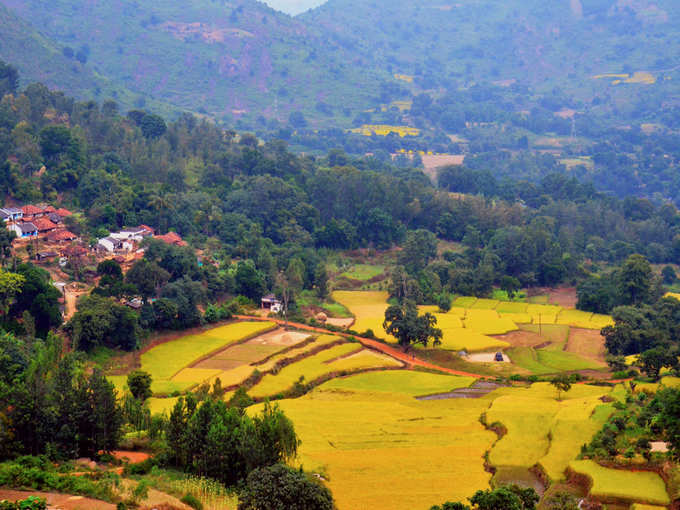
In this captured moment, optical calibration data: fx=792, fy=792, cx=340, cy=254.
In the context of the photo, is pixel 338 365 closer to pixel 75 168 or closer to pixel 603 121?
pixel 75 168

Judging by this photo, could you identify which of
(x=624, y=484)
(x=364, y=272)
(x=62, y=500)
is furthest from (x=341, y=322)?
(x=62, y=500)

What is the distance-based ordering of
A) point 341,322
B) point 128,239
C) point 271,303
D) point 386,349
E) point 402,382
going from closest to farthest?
point 402,382 < point 386,349 < point 341,322 < point 271,303 < point 128,239

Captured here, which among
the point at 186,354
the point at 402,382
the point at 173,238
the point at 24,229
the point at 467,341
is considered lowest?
the point at 402,382

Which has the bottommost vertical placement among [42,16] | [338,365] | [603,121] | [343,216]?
[338,365]

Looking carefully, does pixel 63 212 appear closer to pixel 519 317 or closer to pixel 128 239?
pixel 128 239

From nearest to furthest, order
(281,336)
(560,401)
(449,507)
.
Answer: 1. (449,507)
2. (560,401)
3. (281,336)

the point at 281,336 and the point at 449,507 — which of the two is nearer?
the point at 449,507

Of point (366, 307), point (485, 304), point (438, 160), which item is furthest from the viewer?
point (438, 160)

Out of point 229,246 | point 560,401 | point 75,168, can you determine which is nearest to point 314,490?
point 560,401
